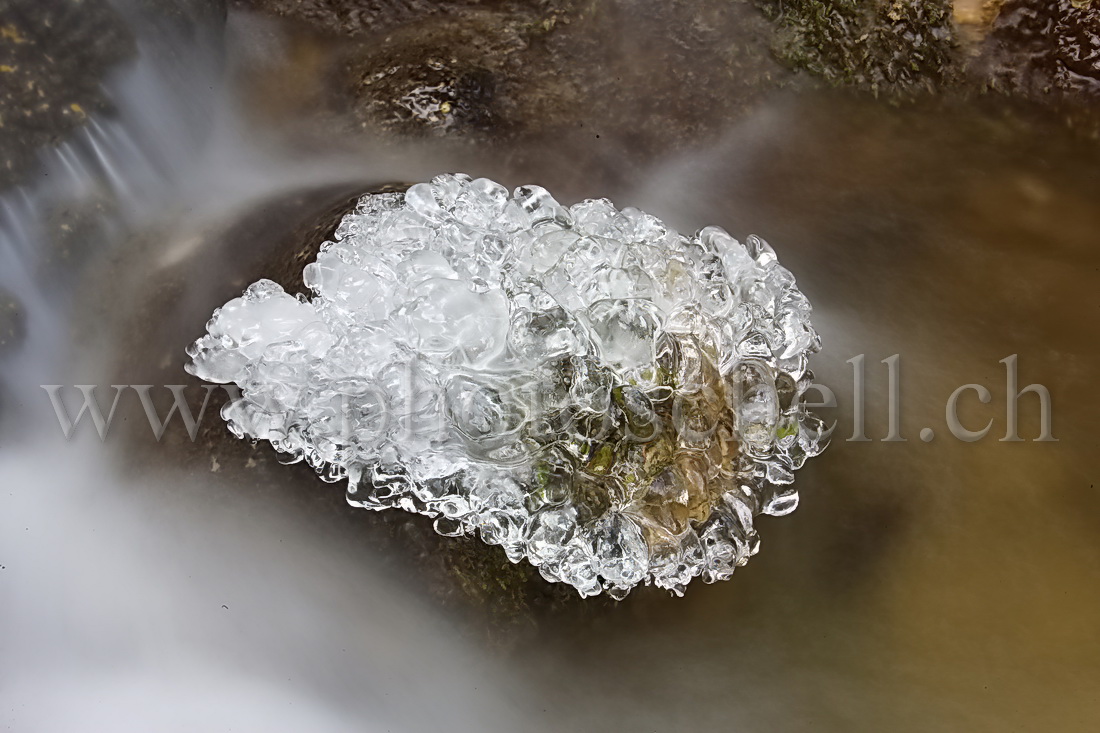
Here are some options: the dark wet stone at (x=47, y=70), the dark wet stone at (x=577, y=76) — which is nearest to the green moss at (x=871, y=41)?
the dark wet stone at (x=577, y=76)

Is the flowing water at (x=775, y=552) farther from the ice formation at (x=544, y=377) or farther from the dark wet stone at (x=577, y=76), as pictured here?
the dark wet stone at (x=577, y=76)

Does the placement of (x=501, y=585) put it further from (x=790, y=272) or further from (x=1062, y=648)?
(x=1062, y=648)

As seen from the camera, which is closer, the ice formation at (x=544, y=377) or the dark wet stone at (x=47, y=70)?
the ice formation at (x=544, y=377)

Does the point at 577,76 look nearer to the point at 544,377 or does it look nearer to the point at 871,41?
the point at 871,41

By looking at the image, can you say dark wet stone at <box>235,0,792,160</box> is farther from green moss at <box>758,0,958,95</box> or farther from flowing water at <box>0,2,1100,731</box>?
flowing water at <box>0,2,1100,731</box>

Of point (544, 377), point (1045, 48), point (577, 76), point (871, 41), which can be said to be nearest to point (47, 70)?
point (577, 76)

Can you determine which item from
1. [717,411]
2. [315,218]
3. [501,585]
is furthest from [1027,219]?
[315,218]

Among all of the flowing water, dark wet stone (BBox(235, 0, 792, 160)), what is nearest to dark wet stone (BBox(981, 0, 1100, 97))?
the flowing water
